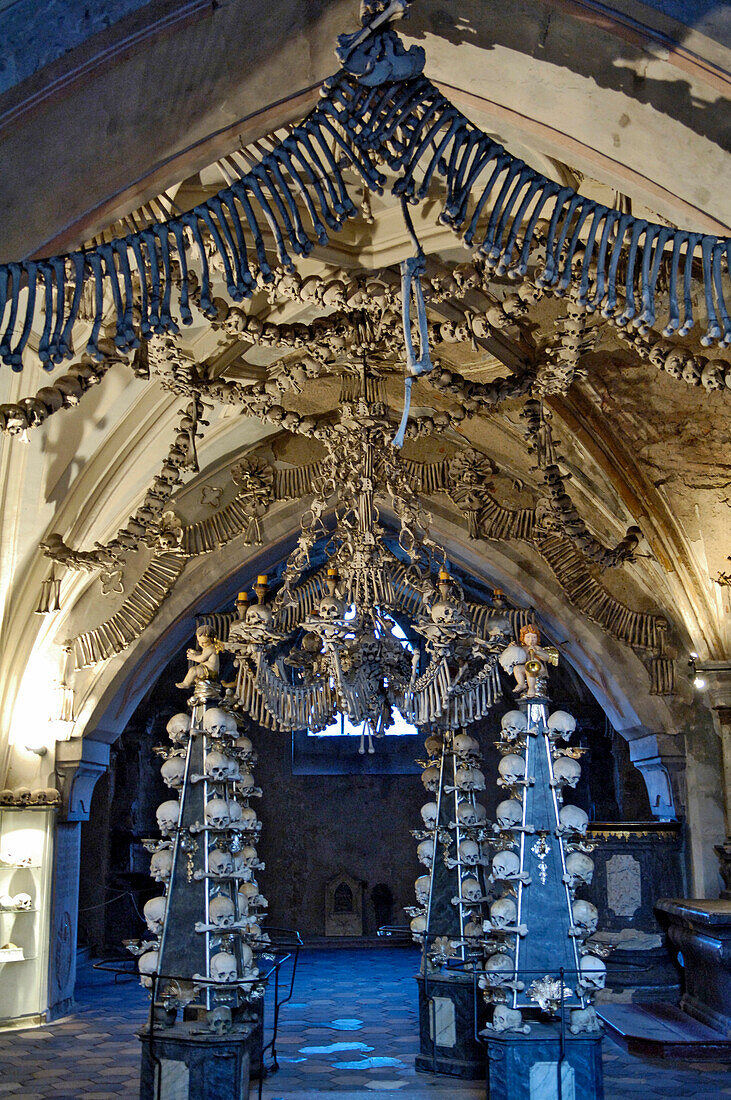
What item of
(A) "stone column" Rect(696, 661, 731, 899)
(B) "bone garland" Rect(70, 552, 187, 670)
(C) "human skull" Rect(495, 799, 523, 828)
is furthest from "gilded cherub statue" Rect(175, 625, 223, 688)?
(A) "stone column" Rect(696, 661, 731, 899)

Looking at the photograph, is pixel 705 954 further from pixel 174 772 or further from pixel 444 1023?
pixel 174 772

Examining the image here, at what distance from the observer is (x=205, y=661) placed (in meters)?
6.11

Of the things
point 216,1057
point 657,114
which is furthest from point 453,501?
point 657,114

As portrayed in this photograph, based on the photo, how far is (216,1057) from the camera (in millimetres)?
5125

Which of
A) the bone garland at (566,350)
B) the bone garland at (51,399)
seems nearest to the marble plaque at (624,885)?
the bone garland at (566,350)

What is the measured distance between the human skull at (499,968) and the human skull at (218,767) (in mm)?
1725

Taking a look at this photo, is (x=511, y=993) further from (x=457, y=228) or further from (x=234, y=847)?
(x=457, y=228)

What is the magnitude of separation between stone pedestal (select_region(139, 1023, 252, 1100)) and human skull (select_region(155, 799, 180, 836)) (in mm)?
1021

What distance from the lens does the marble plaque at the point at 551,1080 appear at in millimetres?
4895

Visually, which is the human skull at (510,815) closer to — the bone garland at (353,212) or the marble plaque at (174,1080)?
the marble plaque at (174,1080)

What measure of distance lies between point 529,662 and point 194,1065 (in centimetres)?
263

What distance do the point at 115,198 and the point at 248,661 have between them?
3982mm

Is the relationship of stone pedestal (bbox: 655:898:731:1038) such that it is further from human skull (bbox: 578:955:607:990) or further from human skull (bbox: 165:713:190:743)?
human skull (bbox: 165:713:190:743)

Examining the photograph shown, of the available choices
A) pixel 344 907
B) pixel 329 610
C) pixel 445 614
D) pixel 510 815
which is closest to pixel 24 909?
pixel 329 610
